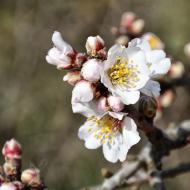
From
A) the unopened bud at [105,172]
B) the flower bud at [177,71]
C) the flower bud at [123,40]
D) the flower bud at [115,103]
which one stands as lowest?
the unopened bud at [105,172]

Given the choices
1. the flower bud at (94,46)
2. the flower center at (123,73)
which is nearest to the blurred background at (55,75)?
the flower center at (123,73)

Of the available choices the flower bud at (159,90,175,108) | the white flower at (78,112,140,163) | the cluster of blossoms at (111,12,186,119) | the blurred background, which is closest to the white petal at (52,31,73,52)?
the white flower at (78,112,140,163)

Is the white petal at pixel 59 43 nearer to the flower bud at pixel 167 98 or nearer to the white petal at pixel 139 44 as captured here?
the white petal at pixel 139 44

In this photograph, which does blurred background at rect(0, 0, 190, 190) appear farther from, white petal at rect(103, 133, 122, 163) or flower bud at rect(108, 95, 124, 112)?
flower bud at rect(108, 95, 124, 112)

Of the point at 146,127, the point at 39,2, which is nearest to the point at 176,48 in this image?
the point at 39,2

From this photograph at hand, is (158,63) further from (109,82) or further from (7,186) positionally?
(7,186)

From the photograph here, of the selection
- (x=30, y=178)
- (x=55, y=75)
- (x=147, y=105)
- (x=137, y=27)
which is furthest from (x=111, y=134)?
(x=55, y=75)
